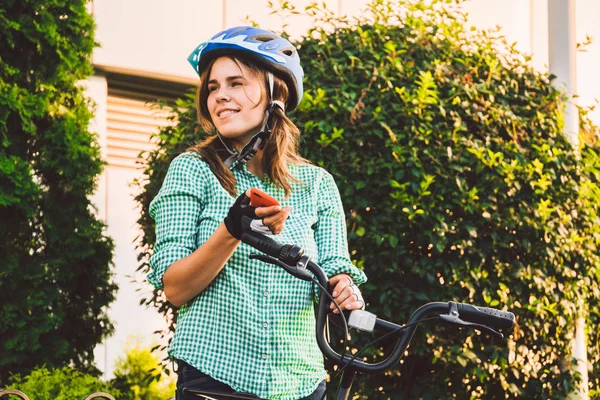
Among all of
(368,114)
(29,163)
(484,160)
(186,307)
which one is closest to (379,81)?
(368,114)

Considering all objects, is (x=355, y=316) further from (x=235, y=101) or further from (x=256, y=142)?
(x=235, y=101)

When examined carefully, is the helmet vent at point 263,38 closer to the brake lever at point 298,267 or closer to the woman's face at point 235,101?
the woman's face at point 235,101

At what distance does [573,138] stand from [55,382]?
3626 millimetres

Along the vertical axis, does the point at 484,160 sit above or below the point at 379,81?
below

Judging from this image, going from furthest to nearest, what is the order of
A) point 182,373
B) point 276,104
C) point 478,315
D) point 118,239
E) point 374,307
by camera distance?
1. point 118,239
2. point 374,307
3. point 276,104
4. point 182,373
5. point 478,315

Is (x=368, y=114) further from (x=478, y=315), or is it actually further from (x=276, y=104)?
(x=478, y=315)

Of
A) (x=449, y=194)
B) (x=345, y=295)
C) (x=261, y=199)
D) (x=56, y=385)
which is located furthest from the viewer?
(x=56, y=385)

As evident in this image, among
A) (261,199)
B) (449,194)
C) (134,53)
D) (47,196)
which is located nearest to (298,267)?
(261,199)

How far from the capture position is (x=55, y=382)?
5645 millimetres

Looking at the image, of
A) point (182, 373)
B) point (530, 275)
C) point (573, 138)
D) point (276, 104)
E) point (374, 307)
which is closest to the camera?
point (182, 373)

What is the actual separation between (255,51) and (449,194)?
2.71m

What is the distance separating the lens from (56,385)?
5656mm

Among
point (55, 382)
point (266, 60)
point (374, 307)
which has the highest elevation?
point (266, 60)

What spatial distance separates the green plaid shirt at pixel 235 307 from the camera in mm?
2689
